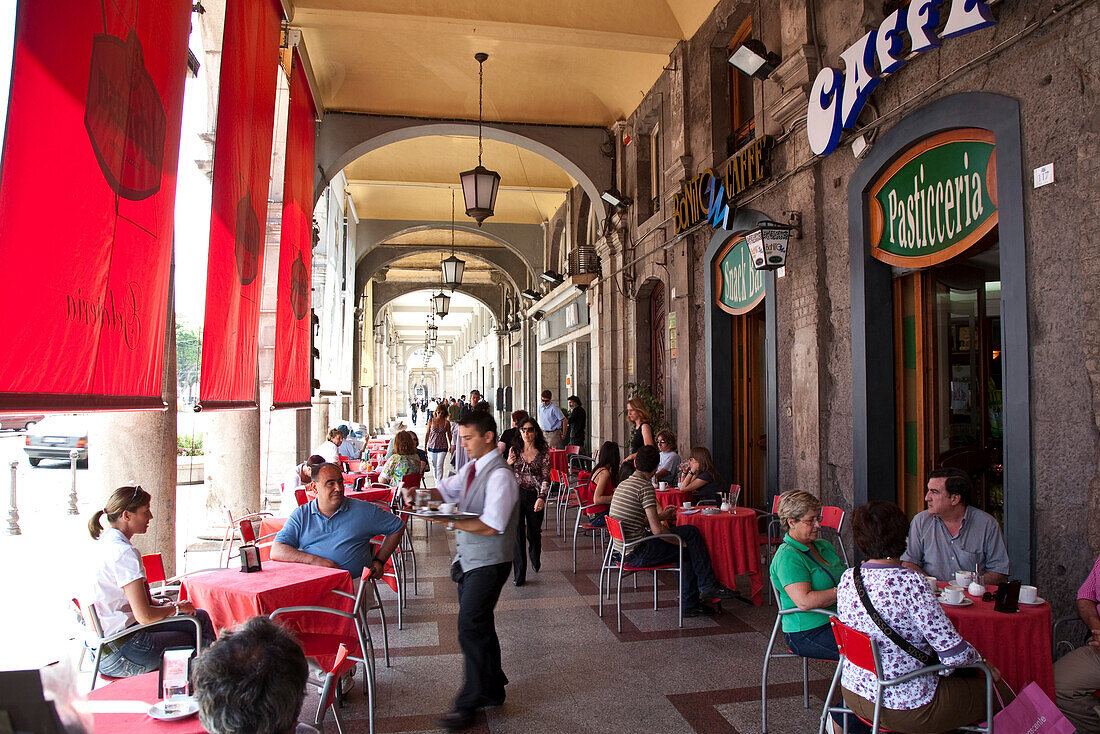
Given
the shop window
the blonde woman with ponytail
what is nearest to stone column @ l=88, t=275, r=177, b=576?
the blonde woman with ponytail

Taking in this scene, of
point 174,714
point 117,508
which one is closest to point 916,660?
point 174,714

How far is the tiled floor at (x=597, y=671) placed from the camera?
11.1 feet

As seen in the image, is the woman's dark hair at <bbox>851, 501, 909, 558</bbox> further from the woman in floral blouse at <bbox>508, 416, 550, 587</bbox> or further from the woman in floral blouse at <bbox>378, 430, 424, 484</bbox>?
the woman in floral blouse at <bbox>378, 430, 424, 484</bbox>

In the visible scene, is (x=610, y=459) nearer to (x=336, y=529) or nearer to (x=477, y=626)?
(x=336, y=529)

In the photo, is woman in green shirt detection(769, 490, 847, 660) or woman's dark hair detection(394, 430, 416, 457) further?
woman's dark hair detection(394, 430, 416, 457)

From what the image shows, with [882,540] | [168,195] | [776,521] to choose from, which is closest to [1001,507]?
[776,521]

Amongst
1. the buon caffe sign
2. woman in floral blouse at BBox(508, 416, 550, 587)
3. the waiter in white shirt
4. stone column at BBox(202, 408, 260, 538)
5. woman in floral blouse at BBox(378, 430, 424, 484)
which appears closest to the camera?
the waiter in white shirt

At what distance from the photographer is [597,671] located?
157 inches

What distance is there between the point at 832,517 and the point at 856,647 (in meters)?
2.80

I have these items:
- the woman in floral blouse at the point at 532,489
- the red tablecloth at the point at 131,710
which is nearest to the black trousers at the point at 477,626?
the red tablecloth at the point at 131,710

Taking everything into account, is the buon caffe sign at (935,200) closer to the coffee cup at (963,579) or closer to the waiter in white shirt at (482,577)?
the coffee cup at (963,579)

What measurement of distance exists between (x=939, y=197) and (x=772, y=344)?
2193 millimetres

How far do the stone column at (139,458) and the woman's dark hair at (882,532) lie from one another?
410cm

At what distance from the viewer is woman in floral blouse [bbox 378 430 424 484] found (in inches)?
306
